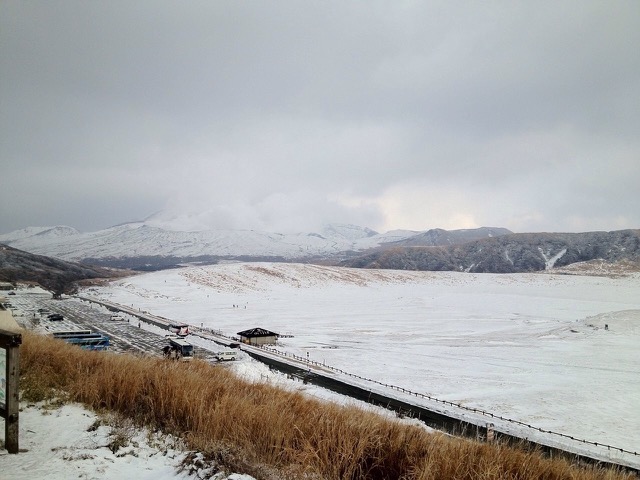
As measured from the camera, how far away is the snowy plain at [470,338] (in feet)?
63.9

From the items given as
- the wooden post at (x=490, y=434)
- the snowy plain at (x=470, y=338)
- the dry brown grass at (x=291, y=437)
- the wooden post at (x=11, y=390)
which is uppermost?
the wooden post at (x=11, y=390)

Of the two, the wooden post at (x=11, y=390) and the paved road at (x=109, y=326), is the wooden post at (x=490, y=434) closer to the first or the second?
the wooden post at (x=11, y=390)

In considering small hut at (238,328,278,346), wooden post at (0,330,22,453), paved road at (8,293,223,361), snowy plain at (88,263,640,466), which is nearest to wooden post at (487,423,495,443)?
snowy plain at (88,263,640,466)

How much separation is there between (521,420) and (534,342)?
73.5 feet

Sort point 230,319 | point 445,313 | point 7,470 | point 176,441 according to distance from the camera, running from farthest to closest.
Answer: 1. point 445,313
2. point 230,319
3. point 176,441
4. point 7,470

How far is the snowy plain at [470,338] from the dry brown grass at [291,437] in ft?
42.3

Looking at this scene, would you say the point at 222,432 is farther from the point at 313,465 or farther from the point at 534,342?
Answer: the point at 534,342

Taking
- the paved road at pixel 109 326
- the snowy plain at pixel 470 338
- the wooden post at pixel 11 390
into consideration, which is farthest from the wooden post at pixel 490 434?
the paved road at pixel 109 326

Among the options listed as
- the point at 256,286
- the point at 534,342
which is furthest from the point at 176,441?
the point at 256,286

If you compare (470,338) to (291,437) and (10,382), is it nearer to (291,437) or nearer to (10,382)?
(291,437)

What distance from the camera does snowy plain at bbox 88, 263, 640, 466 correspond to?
19.5m

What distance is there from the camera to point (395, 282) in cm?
11662

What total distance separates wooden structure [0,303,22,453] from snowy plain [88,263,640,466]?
17193 millimetres

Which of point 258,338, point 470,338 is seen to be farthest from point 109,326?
point 470,338
